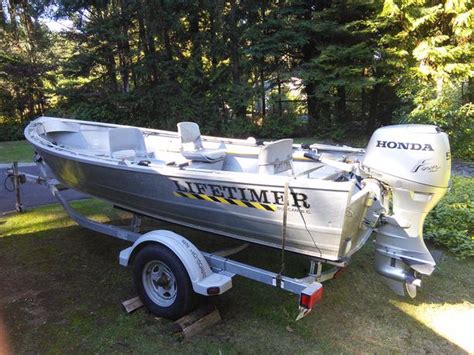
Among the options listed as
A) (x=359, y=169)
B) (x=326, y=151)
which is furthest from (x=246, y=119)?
(x=359, y=169)

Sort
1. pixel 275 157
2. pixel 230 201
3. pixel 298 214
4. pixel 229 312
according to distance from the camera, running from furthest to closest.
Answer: pixel 275 157
pixel 229 312
pixel 230 201
pixel 298 214

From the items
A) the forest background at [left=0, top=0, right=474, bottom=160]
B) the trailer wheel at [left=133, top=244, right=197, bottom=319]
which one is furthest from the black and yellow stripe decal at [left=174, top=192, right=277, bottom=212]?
the forest background at [left=0, top=0, right=474, bottom=160]

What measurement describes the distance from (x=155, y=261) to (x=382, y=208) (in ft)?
5.78

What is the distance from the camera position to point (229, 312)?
3.10m

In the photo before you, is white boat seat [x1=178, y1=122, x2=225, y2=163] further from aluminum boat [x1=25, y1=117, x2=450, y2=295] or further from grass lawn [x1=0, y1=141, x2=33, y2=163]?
grass lawn [x1=0, y1=141, x2=33, y2=163]

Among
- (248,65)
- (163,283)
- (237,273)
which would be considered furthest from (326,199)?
(248,65)

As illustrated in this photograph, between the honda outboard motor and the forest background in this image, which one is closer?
the honda outboard motor

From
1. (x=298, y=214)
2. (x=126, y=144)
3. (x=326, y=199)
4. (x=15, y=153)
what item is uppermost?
(x=126, y=144)

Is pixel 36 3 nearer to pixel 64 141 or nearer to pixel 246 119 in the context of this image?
pixel 246 119

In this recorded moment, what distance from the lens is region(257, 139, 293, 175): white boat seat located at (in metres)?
3.27

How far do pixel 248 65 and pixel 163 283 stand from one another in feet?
38.8

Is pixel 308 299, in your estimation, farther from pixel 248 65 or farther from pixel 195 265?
pixel 248 65

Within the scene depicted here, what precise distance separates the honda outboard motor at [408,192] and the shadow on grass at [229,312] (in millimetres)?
435

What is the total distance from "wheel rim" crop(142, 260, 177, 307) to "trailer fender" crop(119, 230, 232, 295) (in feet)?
0.61
